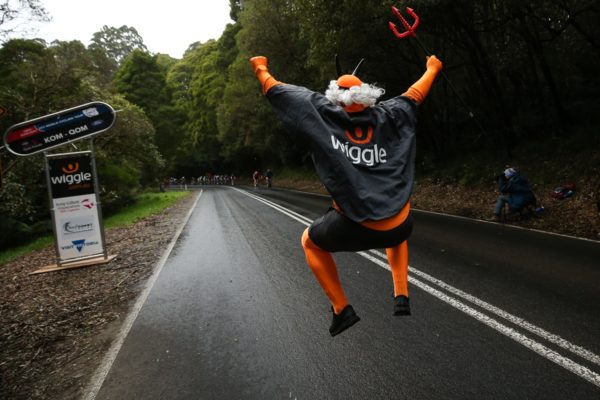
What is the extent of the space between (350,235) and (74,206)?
8388mm

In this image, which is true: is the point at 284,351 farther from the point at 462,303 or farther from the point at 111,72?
the point at 111,72

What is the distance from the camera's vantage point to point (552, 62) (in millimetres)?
14875

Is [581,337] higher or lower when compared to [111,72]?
lower

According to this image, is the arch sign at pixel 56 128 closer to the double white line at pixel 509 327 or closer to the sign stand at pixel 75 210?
the sign stand at pixel 75 210

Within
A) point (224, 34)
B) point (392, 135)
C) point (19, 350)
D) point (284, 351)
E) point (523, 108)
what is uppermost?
point (224, 34)

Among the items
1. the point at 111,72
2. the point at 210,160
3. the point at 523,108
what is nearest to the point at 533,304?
the point at 523,108

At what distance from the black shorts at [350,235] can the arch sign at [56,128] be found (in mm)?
7829

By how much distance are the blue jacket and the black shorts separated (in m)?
8.87

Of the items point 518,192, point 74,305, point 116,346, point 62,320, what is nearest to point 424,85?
→ point 116,346

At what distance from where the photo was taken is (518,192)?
10.2 m

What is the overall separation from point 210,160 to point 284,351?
2806 inches

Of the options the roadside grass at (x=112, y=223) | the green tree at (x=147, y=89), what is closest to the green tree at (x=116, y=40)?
the green tree at (x=147, y=89)

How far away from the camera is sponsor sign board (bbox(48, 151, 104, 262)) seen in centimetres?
877

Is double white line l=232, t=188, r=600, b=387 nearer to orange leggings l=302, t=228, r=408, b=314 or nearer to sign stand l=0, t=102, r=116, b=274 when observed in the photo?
orange leggings l=302, t=228, r=408, b=314
